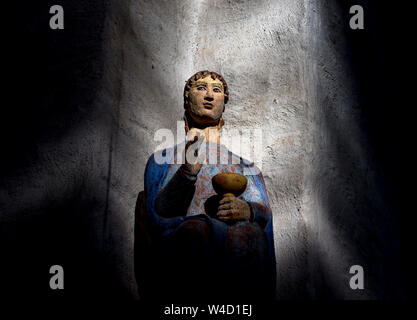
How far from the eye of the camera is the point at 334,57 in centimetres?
386

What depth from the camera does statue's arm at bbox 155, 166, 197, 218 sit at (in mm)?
2693

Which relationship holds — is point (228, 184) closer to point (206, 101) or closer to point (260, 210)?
point (260, 210)

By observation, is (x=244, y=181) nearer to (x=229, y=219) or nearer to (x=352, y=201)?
(x=229, y=219)

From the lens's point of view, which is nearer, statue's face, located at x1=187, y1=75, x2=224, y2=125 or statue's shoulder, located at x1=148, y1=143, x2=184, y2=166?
statue's shoulder, located at x1=148, y1=143, x2=184, y2=166

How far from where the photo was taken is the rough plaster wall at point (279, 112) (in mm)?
3283

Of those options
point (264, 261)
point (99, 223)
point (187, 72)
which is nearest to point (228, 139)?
point (187, 72)

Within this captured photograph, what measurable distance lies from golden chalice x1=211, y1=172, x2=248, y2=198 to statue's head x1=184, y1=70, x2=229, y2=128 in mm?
576

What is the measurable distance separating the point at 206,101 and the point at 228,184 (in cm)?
66

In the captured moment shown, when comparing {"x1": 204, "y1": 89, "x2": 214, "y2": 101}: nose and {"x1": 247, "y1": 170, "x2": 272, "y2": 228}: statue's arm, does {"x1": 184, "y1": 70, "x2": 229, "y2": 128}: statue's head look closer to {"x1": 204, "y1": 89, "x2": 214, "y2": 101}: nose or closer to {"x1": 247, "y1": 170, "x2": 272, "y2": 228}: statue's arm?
{"x1": 204, "y1": 89, "x2": 214, "y2": 101}: nose

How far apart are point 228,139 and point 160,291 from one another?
144 centimetres

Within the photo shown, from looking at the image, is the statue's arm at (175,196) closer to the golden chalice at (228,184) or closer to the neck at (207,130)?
the golden chalice at (228,184)

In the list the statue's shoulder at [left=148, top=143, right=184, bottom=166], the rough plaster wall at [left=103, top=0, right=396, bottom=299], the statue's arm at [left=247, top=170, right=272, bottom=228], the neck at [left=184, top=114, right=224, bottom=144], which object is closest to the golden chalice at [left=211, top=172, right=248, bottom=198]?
the statue's arm at [left=247, top=170, right=272, bottom=228]

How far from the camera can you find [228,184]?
2611 millimetres

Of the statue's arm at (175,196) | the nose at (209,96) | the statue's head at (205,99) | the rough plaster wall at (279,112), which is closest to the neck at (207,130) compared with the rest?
the statue's head at (205,99)
